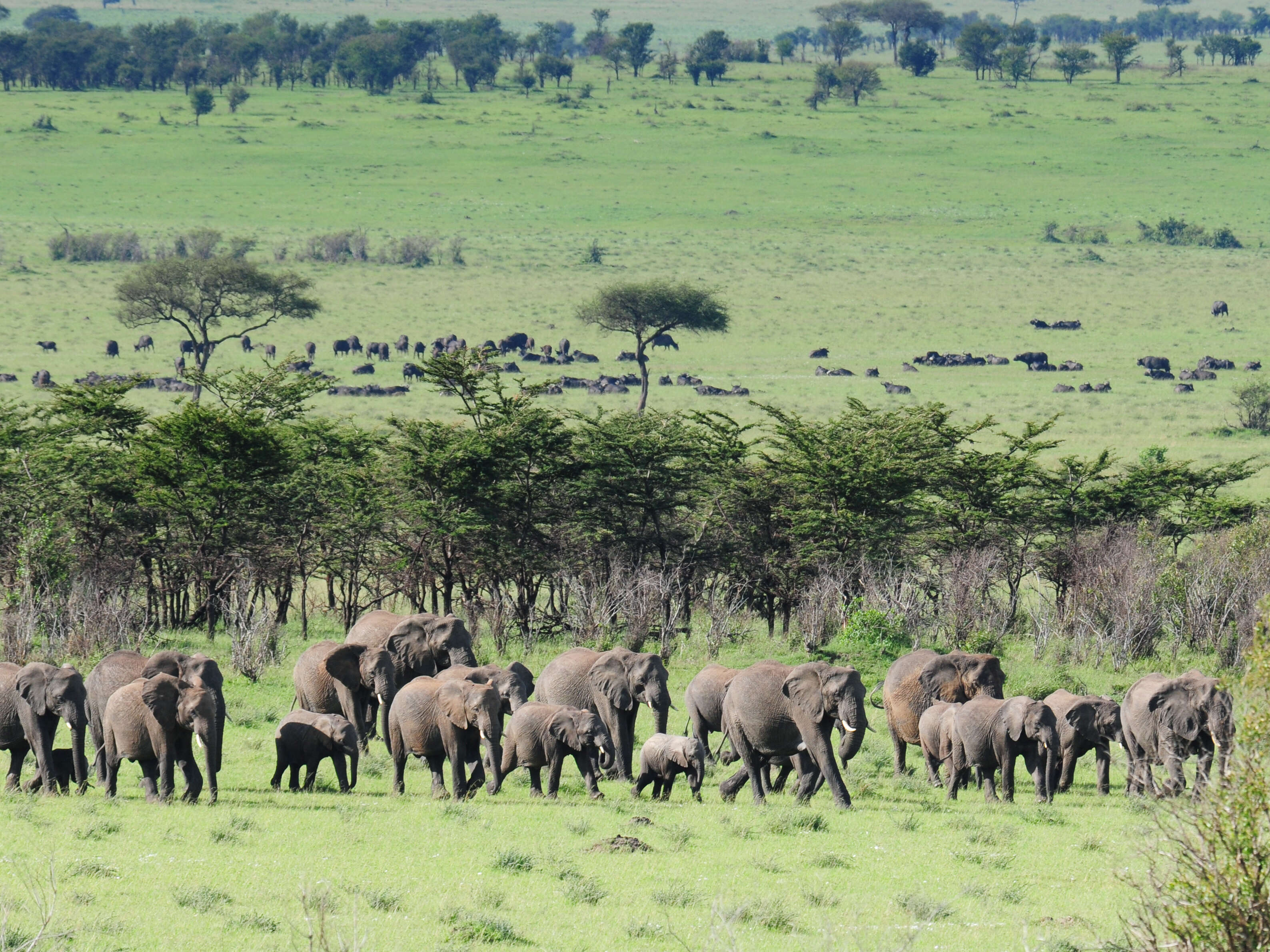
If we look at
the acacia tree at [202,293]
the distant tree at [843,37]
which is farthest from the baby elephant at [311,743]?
the distant tree at [843,37]

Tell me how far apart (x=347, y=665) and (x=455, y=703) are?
112 inches

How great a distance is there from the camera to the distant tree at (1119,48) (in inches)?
6905

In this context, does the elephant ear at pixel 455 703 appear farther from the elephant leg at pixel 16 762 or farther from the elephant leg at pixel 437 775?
the elephant leg at pixel 16 762

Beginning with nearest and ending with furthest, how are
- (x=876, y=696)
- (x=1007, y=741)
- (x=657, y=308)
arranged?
(x=1007, y=741) < (x=876, y=696) < (x=657, y=308)

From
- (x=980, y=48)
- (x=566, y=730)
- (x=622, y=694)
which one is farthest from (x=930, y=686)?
(x=980, y=48)

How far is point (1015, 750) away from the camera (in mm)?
16844

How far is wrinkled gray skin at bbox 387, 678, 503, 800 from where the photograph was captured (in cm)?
1633

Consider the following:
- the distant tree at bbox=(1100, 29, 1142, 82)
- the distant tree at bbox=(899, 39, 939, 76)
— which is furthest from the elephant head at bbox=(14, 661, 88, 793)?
the distant tree at bbox=(899, 39, 939, 76)

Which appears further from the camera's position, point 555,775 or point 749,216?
point 749,216

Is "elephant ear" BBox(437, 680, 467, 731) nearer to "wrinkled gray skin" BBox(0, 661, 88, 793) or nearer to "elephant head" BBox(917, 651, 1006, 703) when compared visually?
"wrinkled gray skin" BBox(0, 661, 88, 793)

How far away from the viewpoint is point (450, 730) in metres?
16.6

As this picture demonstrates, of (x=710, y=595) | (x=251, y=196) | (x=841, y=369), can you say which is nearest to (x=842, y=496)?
(x=710, y=595)

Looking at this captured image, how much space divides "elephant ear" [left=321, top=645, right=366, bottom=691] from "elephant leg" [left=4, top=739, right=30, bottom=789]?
139 inches

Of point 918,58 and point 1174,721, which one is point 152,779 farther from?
point 918,58
